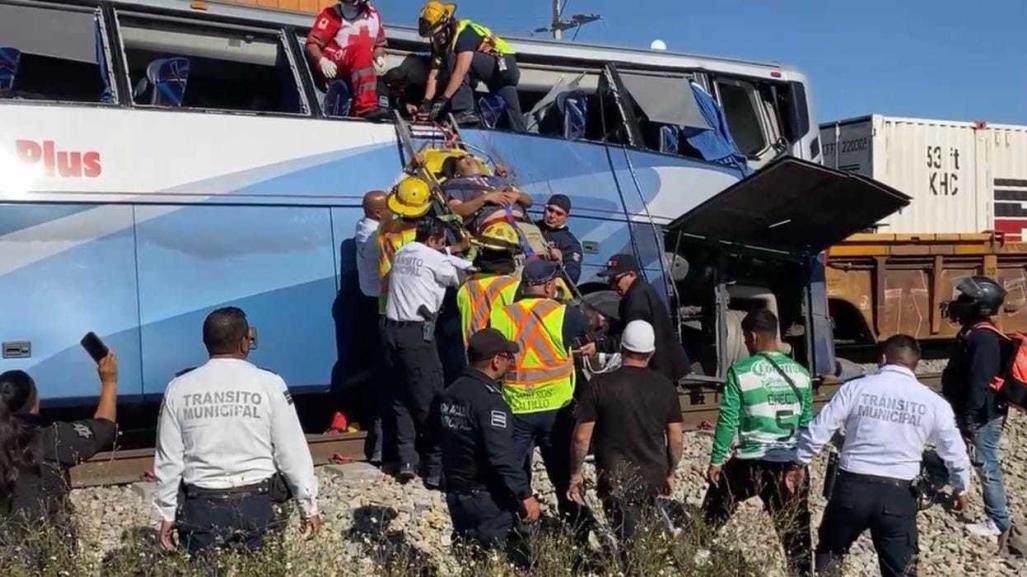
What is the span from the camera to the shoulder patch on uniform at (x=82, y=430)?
508 centimetres

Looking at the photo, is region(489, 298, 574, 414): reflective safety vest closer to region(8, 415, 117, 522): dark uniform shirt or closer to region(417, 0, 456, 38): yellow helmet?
region(8, 415, 117, 522): dark uniform shirt

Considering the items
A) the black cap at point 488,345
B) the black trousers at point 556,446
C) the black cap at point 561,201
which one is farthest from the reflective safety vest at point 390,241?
the black cap at point 488,345

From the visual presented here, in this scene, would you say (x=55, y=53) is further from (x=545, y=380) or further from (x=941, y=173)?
(x=941, y=173)

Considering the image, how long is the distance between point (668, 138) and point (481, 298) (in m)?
3.98

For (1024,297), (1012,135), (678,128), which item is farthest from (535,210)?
(1012,135)

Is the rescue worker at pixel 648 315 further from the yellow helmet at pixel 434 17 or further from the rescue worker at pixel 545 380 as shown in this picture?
the yellow helmet at pixel 434 17

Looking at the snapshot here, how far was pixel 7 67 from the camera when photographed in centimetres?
791

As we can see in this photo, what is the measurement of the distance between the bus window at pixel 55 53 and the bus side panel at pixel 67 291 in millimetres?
823

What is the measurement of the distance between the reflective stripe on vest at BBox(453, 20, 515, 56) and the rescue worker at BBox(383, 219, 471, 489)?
2178 mm

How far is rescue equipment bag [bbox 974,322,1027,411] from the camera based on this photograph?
8.03m

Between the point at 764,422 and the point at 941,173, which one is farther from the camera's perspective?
the point at 941,173

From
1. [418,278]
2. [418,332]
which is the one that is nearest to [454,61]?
[418,278]

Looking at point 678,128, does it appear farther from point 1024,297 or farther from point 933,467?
point 1024,297

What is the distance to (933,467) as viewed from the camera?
6730 millimetres
